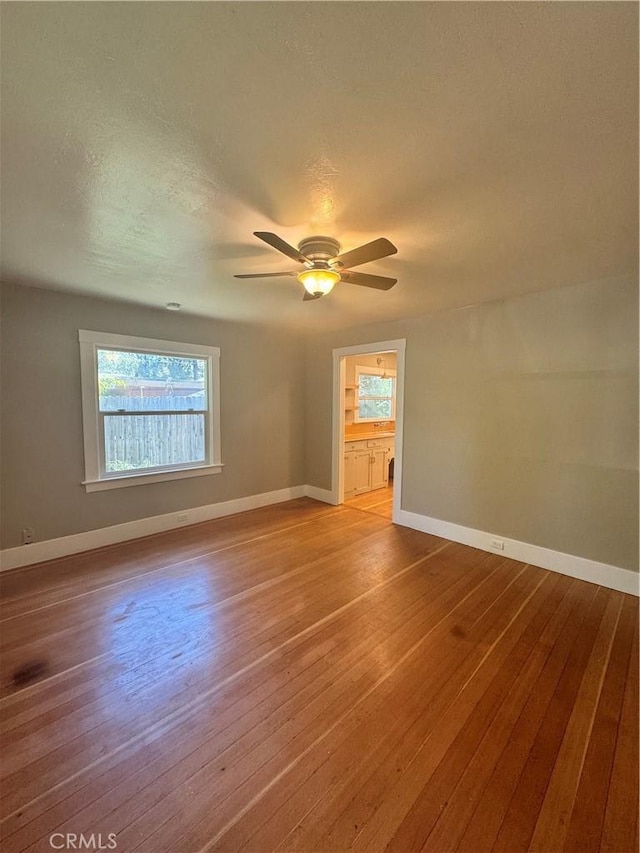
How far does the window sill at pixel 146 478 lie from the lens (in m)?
3.47

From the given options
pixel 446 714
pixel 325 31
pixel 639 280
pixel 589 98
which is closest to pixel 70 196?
pixel 325 31

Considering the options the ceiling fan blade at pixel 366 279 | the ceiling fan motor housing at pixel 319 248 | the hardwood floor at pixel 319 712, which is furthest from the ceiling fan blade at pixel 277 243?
the hardwood floor at pixel 319 712

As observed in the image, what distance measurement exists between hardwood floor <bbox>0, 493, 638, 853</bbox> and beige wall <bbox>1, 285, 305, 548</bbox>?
634mm

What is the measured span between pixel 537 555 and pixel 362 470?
2.75 metres

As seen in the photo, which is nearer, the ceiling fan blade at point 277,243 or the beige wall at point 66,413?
the ceiling fan blade at point 277,243

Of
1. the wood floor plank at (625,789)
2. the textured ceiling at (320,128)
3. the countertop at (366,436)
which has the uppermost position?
the textured ceiling at (320,128)

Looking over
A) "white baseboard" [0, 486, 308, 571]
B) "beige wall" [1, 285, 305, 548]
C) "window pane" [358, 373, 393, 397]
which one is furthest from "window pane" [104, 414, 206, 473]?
"window pane" [358, 373, 393, 397]

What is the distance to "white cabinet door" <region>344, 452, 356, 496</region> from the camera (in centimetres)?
522

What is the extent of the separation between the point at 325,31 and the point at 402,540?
12.4 ft

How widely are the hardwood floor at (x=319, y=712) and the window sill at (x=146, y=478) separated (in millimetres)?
821

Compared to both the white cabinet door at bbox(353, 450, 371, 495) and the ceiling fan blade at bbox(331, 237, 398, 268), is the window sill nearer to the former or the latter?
the white cabinet door at bbox(353, 450, 371, 495)

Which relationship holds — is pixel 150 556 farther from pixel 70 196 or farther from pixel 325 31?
pixel 325 31

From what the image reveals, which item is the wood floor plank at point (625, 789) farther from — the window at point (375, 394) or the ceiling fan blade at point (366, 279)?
the window at point (375, 394)

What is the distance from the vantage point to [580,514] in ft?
9.68
